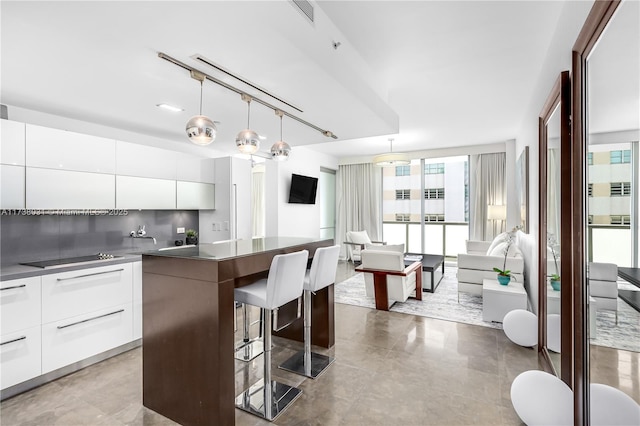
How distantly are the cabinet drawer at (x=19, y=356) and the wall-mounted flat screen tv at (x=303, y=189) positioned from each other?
14.5ft

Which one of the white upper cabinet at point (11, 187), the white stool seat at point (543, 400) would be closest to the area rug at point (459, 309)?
the white stool seat at point (543, 400)

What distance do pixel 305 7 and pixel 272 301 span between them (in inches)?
71.3

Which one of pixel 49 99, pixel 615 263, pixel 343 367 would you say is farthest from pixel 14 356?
pixel 615 263

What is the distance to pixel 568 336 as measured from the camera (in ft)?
6.37

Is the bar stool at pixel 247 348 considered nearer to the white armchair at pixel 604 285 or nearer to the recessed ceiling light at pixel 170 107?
the recessed ceiling light at pixel 170 107

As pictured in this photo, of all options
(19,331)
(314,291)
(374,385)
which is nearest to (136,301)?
(19,331)

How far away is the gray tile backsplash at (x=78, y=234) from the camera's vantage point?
2.80 m

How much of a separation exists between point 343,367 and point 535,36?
3.17 meters

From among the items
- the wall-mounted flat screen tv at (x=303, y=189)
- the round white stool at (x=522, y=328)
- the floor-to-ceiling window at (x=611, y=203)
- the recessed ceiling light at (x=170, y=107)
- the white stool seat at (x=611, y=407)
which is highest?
the recessed ceiling light at (x=170, y=107)

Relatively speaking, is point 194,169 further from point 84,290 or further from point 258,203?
point 258,203

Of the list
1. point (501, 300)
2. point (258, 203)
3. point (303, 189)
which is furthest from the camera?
point (258, 203)

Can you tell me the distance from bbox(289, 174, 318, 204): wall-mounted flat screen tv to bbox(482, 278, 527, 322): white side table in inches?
153

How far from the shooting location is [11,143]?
257 cm

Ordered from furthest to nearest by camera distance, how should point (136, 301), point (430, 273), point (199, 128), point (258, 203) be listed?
point (258, 203), point (430, 273), point (136, 301), point (199, 128)
